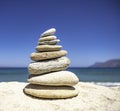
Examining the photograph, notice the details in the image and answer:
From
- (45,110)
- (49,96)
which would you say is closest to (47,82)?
(49,96)

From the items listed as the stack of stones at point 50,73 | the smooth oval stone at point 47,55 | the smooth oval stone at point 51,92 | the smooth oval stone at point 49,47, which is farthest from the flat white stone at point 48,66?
the smooth oval stone at point 51,92

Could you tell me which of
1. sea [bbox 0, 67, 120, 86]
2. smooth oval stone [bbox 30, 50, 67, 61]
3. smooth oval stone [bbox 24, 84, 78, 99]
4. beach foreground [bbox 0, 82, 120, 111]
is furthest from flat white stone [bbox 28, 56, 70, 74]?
sea [bbox 0, 67, 120, 86]

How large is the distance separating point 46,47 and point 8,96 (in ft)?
8.74

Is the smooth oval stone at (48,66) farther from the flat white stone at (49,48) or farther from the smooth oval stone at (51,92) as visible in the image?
the smooth oval stone at (51,92)

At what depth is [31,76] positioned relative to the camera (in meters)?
10.9

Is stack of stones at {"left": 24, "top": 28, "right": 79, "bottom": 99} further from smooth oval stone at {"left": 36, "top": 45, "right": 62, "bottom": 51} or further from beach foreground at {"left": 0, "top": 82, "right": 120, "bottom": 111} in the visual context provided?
beach foreground at {"left": 0, "top": 82, "right": 120, "bottom": 111}

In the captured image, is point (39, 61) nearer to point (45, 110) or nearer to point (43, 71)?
point (43, 71)

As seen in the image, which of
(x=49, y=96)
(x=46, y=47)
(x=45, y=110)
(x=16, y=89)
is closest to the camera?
(x=45, y=110)

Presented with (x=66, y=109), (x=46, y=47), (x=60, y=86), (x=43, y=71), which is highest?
(x=46, y=47)

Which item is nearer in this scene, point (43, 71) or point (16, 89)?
point (43, 71)

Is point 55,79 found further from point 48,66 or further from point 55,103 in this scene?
point 55,103

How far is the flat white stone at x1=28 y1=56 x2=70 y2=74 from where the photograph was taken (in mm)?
10477

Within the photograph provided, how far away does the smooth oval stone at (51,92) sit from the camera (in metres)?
10.0

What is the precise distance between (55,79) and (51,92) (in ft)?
1.87
